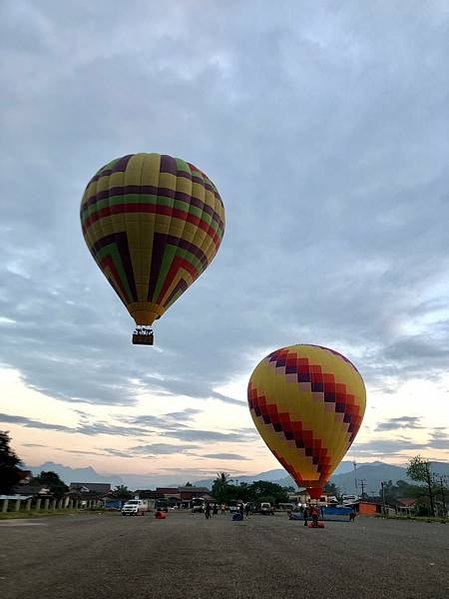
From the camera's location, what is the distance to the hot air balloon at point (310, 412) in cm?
3581

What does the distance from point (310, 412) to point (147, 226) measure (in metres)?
16.3

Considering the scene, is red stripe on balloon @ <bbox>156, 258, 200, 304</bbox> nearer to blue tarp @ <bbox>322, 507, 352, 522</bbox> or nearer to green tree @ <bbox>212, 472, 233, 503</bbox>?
blue tarp @ <bbox>322, 507, 352, 522</bbox>

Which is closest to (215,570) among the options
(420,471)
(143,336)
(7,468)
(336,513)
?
(143,336)

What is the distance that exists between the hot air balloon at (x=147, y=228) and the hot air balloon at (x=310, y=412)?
1032 centimetres

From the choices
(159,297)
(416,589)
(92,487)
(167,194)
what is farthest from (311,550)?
(92,487)

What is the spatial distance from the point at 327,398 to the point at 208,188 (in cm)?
1609

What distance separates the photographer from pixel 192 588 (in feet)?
35.6

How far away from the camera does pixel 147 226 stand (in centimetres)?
3108

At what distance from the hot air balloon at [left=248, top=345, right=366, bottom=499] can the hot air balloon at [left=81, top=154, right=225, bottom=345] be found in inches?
406

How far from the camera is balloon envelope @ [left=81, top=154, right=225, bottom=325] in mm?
31266

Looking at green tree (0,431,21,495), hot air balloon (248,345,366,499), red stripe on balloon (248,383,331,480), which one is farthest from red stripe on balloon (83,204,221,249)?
green tree (0,431,21,495)

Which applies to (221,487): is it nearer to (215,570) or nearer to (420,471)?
(420,471)

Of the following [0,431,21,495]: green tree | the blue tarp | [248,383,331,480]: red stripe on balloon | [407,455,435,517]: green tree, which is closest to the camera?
[248,383,331,480]: red stripe on balloon

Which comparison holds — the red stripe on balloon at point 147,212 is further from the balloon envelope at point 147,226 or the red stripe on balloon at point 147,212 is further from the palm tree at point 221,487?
the palm tree at point 221,487
